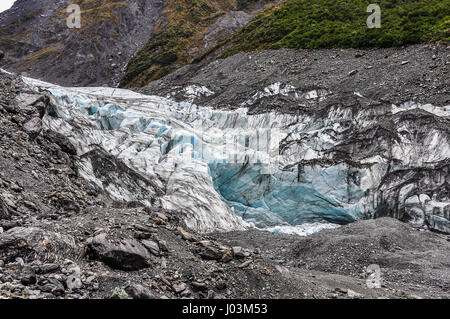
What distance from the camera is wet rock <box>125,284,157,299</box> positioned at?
14.8 ft

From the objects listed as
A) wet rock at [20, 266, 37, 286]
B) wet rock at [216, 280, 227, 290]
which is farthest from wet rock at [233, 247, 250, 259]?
wet rock at [20, 266, 37, 286]

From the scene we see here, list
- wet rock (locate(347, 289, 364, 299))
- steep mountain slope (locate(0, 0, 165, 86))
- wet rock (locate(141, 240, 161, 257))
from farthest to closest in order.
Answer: steep mountain slope (locate(0, 0, 165, 86)) → wet rock (locate(347, 289, 364, 299)) → wet rock (locate(141, 240, 161, 257))

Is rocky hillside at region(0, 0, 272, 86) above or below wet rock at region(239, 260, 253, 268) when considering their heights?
above

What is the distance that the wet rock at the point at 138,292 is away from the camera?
14.8 ft

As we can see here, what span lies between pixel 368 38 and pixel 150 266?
2892 centimetres

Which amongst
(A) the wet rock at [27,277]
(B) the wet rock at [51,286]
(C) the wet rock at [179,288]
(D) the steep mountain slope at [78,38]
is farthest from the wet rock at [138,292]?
(D) the steep mountain slope at [78,38]

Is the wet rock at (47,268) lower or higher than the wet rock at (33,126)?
lower

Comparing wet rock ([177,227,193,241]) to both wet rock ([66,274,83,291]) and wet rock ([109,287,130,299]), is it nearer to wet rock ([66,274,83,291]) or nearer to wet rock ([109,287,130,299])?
wet rock ([109,287,130,299])

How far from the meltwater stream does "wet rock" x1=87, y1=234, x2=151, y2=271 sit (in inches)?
224

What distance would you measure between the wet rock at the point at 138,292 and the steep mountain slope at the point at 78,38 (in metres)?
50.8

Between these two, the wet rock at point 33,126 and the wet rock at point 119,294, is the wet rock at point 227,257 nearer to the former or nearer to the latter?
the wet rock at point 119,294

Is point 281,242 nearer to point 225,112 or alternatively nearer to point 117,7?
point 225,112
